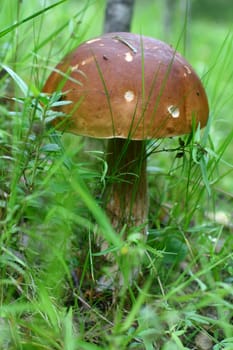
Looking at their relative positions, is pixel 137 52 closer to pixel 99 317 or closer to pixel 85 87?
pixel 85 87

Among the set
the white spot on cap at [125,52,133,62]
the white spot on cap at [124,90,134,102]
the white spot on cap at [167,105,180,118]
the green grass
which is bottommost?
the green grass

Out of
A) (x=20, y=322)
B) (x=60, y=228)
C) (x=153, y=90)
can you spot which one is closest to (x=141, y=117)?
(x=153, y=90)

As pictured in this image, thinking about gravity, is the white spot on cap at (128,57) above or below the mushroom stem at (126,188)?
above

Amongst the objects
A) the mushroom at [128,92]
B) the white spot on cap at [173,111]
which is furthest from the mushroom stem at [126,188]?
the white spot on cap at [173,111]

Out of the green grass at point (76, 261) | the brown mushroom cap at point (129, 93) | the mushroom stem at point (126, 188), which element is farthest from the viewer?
the mushroom stem at point (126, 188)

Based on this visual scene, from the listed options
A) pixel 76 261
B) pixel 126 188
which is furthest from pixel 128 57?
pixel 76 261

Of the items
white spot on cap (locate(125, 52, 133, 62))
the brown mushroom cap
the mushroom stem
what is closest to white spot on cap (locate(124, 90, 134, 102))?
the brown mushroom cap

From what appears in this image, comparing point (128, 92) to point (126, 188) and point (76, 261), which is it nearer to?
point (126, 188)

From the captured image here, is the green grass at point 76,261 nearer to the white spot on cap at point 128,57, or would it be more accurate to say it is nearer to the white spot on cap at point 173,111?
the white spot on cap at point 173,111

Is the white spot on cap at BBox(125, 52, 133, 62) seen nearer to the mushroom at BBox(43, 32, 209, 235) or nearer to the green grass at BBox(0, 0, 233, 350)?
the mushroom at BBox(43, 32, 209, 235)

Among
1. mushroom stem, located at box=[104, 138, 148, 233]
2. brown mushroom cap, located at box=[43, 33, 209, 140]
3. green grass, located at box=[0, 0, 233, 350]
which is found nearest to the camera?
green grass, located at box=[0, 0, 233, 350]
